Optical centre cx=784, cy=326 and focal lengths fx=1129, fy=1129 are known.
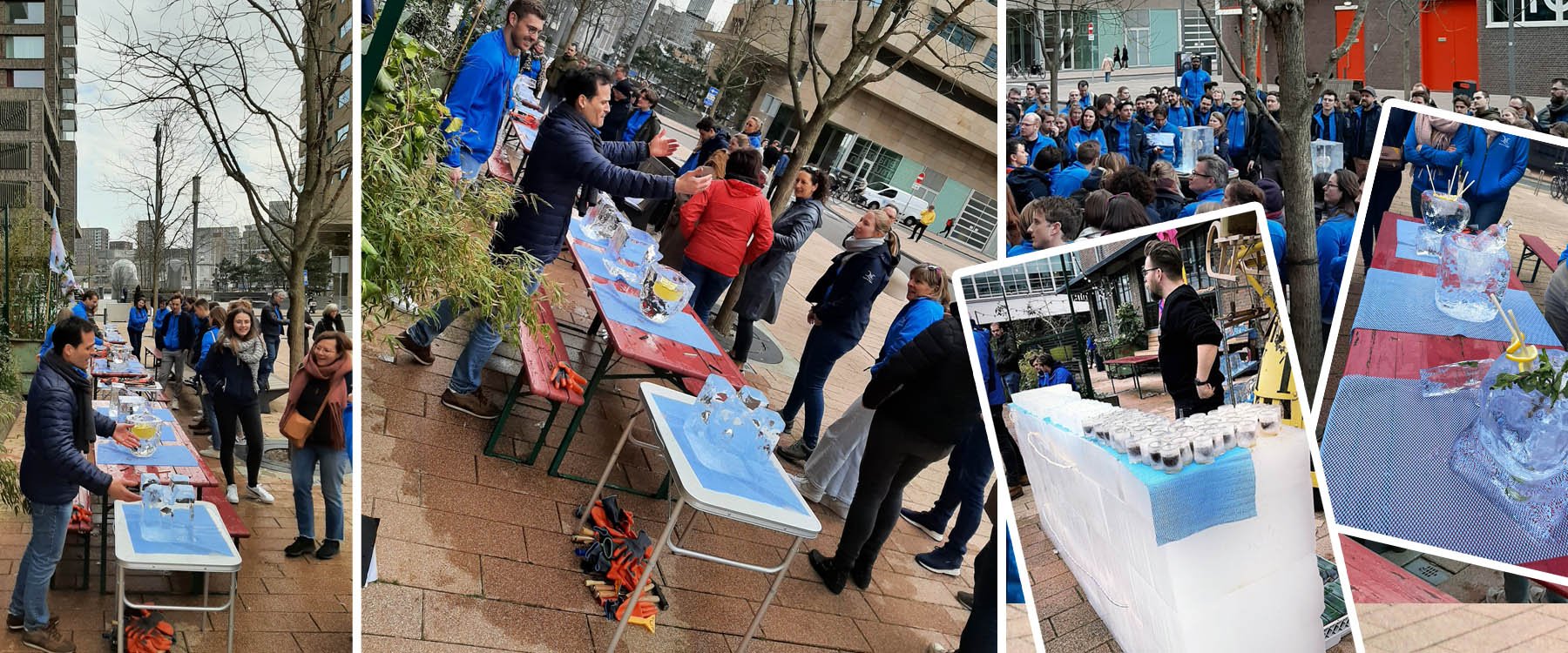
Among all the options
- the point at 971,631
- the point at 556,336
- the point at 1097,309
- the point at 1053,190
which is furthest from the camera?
the point at 1053,190

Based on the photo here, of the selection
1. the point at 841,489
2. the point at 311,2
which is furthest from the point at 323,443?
the point at 841,489

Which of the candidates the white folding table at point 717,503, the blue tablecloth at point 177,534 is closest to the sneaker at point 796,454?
the white folding table at point 717,503

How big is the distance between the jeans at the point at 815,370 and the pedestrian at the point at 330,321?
8.09 feet

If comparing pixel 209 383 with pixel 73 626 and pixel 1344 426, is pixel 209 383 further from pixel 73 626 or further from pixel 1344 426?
pixel 1344 426

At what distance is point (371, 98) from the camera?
10.8 feet

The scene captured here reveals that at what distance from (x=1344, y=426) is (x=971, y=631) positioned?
143cm

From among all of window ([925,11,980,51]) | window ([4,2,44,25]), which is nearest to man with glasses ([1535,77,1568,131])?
window ([925,11,980,51])

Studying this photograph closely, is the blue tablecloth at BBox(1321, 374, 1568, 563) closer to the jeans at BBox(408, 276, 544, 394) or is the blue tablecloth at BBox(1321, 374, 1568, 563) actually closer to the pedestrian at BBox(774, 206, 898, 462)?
the pedestrian at BBox(774, 206, 898, 462)

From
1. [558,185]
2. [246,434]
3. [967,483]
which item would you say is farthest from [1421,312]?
[558,185]

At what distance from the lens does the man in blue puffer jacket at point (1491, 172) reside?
1938mm

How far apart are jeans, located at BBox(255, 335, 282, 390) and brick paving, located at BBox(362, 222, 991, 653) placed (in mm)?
787

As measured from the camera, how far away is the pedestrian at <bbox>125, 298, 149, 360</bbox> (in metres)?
2.24

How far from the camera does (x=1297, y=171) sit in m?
4.00

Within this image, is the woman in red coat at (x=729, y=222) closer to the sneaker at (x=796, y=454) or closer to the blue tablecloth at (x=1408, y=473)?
the sneaker at (x=796, y=454)
